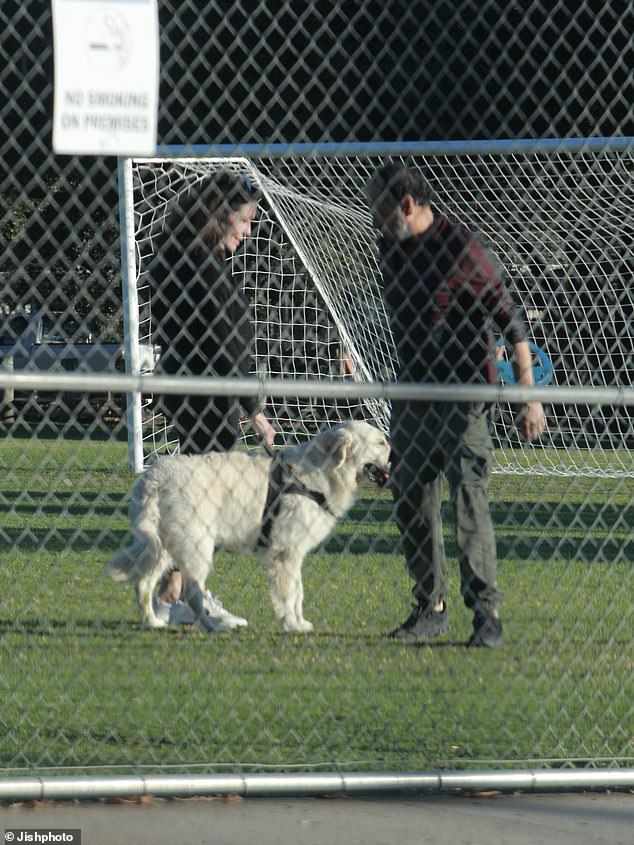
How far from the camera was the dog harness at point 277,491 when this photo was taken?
6.08 metres

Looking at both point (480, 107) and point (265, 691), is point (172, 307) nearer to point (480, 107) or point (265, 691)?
point (265, 691)

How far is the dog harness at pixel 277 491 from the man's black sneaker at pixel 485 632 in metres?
1.09

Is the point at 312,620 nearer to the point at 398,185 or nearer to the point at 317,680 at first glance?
the point at 317,680

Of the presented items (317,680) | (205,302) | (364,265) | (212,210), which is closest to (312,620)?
(317,680)

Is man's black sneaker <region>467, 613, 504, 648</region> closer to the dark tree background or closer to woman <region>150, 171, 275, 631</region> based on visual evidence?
woman <region>150, 171, 275, 631</region>

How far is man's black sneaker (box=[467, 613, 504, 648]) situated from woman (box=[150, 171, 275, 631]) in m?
1.13

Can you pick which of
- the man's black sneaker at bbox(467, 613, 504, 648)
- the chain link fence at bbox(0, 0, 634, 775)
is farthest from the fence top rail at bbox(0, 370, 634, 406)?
the man's black sneaker at bbox(467, 613, 504, 648)

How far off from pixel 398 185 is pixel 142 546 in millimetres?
1901

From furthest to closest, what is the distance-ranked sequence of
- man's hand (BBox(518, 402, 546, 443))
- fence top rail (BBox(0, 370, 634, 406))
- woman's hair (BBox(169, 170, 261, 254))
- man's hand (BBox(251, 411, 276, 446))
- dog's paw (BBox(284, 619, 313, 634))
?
man's hand (BBox(251, 411, 276, 446)), dog's paw (BBox(284, 619, 313, 634)), woman's hair (BBox(169, 170, 261, 254)), man's hand (BBox(518, 402, 546, 443)), fence top rail (BBox(0, 370, 634, 406))

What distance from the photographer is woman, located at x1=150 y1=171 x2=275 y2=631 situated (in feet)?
18.9

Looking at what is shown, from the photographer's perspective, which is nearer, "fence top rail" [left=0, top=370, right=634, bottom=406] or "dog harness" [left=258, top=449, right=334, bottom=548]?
"fence top rail" [left=0, top=370, right=634, bottom=406]

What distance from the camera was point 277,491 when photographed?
6.14 metres

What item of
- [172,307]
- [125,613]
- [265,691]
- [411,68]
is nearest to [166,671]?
[265,691]

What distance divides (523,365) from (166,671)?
1841 millimetres
